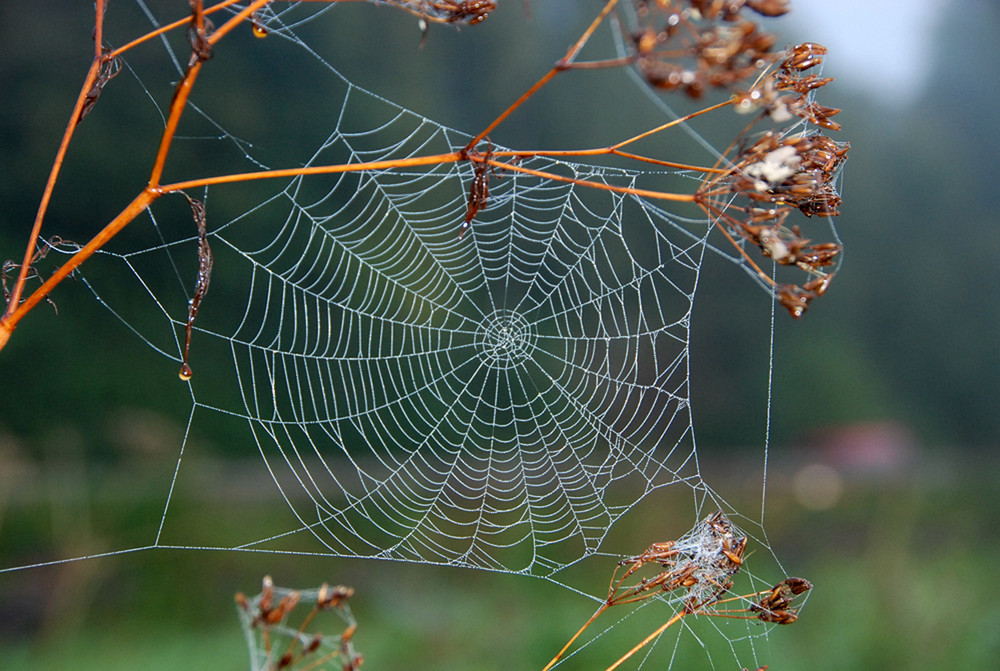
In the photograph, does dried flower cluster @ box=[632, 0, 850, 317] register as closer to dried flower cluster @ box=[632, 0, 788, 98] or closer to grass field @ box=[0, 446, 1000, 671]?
dried flower cluster @ box=[632, 0, 788, 98]

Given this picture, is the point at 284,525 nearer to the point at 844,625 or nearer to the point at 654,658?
the point at 654,658

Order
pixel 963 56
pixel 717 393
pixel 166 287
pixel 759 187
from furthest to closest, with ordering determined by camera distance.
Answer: pixel 963 56, pixel 717 393, pixel 166 287, pixel 759 187

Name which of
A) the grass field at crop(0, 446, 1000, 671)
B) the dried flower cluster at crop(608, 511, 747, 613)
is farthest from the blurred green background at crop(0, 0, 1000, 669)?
the dried flower cluster at crop(608, 511, 747, 613)

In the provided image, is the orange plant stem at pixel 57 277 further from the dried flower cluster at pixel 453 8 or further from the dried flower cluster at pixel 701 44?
the dried flower cluster at pixel 701 44

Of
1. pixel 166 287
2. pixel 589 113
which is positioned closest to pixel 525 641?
pixel 166 287

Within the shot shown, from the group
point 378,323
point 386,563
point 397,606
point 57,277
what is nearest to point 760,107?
point 57,277

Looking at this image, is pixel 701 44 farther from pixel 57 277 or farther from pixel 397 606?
pixel 397 606
